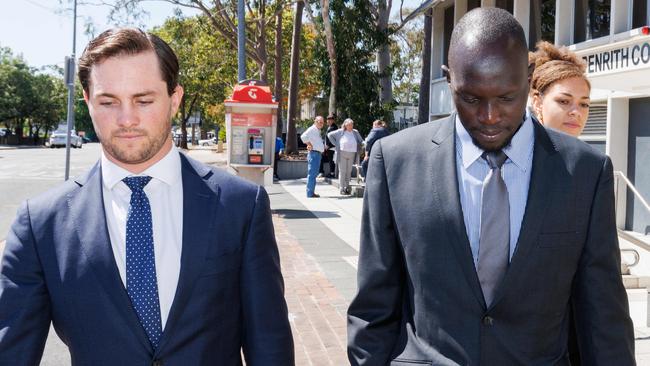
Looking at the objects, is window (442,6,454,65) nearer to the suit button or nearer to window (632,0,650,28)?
window (632,0,650,28)

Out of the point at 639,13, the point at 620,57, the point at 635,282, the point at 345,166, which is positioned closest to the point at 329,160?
the point at 345,166

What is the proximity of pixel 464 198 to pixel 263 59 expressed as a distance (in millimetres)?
29444

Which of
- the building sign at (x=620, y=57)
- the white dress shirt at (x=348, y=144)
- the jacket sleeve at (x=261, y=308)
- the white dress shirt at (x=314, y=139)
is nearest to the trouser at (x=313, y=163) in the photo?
the white dress shirt at (x=314, y=139)

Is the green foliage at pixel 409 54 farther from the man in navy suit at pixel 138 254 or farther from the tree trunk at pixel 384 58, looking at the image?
the man in navy suit at pixel 138 254

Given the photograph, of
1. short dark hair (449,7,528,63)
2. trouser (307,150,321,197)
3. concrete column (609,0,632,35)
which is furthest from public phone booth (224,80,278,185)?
short dark hair (449,7,528,63)

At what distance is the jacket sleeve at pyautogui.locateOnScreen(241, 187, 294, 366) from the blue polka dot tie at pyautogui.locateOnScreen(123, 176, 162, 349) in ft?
0.92

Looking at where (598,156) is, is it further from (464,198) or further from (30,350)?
Answer: (30,350)

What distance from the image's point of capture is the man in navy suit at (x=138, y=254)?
2.08 metres

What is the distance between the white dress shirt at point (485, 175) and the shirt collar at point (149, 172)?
2.89 feet

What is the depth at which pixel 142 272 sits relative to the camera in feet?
6.91

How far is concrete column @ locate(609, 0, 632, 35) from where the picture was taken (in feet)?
38.7

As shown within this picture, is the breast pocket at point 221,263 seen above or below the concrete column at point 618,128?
below

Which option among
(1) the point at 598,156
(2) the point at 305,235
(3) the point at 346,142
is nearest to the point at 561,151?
(1) the point at 598,156

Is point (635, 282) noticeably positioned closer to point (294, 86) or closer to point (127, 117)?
point (127, 117)
